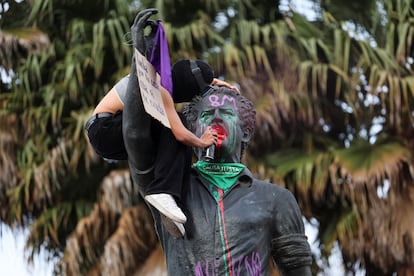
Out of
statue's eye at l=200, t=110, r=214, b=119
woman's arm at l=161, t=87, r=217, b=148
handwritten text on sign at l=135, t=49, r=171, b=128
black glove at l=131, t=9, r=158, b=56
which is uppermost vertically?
black glove at l=131, t=9, r=158, b=56

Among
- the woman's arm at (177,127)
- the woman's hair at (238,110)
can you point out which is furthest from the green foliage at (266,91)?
the woman's arm at (177,127)

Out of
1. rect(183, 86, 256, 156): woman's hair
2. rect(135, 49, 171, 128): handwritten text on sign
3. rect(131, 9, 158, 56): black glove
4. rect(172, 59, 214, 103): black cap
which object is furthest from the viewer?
rect(183, 86, 256, 156): woman's hair

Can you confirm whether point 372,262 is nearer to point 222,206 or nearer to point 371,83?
point 371,83

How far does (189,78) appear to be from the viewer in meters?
5.82

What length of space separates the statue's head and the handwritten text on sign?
395 millimetres

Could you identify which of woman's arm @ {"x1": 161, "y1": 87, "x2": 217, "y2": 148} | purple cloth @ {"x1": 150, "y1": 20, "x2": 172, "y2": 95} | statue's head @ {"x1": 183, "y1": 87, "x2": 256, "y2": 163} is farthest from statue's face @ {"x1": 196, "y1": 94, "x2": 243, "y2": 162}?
purple cloth @ {"x1": 150, "y1": 20, "x2": 172, "y2": 95}

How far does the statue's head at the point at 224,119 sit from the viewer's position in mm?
5824

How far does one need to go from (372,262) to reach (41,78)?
13.9 feet

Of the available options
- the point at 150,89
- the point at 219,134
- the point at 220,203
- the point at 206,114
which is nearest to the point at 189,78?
the point at 206,114

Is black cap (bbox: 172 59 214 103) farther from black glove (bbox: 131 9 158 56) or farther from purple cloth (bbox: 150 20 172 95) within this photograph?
black glove (bbox: 131 9 158 56)

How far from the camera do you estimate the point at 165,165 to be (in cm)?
553

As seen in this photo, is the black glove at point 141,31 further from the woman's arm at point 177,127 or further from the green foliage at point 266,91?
the green foliage at point 266,91

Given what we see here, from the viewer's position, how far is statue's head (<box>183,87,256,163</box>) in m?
5.82

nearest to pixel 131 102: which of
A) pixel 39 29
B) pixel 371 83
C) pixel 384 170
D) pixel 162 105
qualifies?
pixel 162 105
